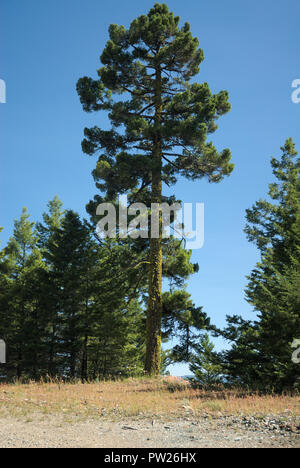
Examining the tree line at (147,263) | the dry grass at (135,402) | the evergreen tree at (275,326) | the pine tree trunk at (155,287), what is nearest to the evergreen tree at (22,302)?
the tree line at (147,263)

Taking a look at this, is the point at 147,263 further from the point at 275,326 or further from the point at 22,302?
the point at 22,302

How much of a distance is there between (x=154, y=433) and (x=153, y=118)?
52.1 ft

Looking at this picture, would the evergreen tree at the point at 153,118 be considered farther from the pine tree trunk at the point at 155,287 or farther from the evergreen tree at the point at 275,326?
the evergreen tree at the point at 275,326

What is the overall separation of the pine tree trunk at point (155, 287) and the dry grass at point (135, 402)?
3.36 meters

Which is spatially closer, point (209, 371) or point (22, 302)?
point (209, 371)

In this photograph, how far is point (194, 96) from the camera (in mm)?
18016

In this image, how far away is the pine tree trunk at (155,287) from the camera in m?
17.1

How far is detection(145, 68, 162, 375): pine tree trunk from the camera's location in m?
17.1

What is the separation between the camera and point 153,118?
1964cm

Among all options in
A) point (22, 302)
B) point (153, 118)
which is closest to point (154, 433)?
point (153, 118)

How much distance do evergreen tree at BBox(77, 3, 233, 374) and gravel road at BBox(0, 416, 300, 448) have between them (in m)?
9.21

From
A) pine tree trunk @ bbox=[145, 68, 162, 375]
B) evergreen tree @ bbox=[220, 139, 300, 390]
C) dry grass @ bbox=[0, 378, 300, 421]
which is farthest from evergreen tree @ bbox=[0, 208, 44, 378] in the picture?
evergreen tree @ bbox=[220, 139, 300, 390]

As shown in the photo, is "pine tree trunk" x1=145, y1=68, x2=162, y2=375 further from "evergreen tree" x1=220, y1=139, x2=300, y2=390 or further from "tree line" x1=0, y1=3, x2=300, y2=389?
"evergreen tree" x1=220, y1=139, x2=300, y2=390
